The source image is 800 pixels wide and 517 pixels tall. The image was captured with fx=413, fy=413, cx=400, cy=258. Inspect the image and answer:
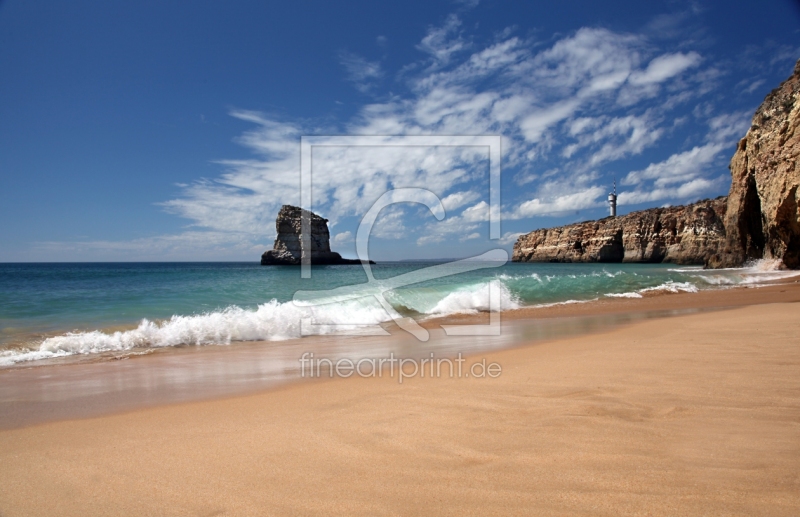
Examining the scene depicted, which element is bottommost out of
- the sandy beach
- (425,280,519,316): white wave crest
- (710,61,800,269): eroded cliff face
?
the sandy beach

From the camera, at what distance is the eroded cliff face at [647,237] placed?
5350 cm

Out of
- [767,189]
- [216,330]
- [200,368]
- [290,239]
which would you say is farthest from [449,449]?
[290,239]

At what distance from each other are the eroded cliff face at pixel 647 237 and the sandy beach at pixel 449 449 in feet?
177

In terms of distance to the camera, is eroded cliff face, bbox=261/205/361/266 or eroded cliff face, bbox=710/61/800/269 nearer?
eroded cliff face, bbox=710/61/800/269

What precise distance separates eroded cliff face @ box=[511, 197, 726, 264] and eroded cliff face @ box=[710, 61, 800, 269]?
64.9ft

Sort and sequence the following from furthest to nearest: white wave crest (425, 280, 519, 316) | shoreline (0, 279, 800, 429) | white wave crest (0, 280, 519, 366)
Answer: white wave crest (425, 280, 519, 316)
white wave crest (0, 280, 519, 366)
shoreline (0, 279, 800, 429)

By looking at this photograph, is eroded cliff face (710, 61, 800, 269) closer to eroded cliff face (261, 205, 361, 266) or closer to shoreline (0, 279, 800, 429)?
shoreline (0, 279, 800, 429)

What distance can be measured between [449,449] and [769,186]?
3011 centimetres

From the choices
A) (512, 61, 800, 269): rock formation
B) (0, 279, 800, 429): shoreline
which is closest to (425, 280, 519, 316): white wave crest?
(0, 279, 800, 429): shoreline

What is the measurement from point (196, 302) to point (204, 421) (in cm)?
1162

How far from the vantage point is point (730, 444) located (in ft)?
7.92

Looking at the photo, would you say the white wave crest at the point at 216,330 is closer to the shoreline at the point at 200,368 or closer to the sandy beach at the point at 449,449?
the shoreline at the point at 200,368

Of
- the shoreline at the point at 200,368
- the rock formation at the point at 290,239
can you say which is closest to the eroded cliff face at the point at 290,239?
the rock formation at the point at 290,239

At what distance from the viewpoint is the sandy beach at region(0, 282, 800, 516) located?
1998 mm
